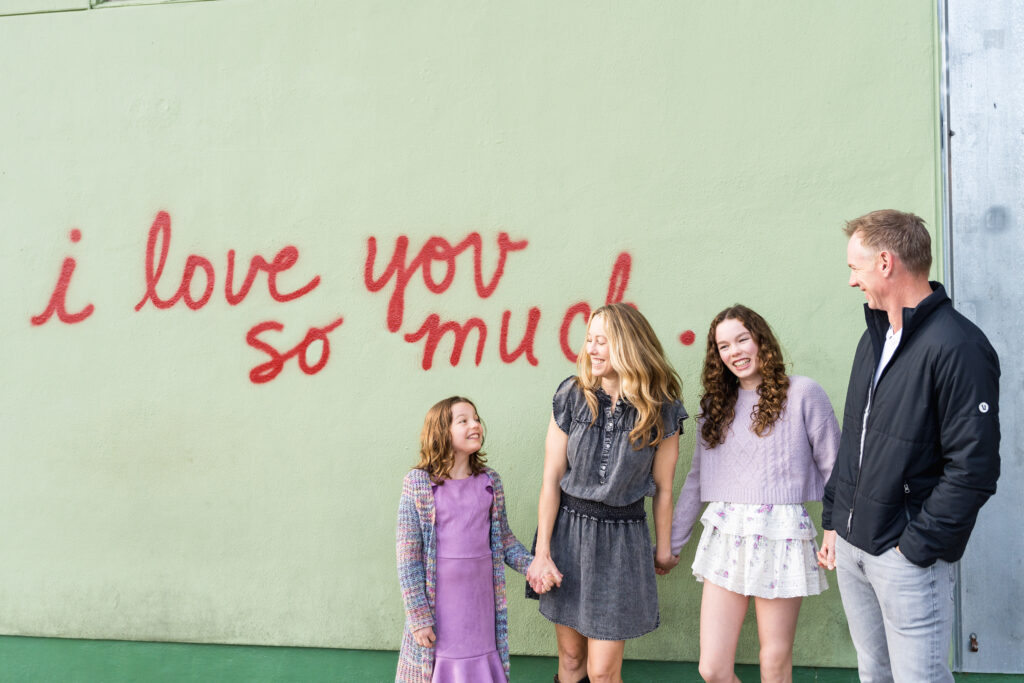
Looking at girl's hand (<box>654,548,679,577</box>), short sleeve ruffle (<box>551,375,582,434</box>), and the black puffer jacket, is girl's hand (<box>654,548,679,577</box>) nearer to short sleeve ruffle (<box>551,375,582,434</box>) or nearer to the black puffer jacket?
short sleeve ruffle (<box>551,375,582,434</box>)

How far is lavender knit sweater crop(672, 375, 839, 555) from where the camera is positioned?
281 cm

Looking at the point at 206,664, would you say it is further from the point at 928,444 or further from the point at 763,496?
the point at 928,444

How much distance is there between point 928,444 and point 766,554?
2.61ft

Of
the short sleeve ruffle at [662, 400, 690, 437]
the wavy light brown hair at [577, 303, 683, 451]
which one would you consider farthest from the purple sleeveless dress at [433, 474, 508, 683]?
the short sleeve ruffle at [662, 400, 690, 437]

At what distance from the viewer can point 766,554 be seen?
2.78 m

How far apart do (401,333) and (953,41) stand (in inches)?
108

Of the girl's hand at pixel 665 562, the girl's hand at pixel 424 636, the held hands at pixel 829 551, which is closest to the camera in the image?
the held hands at pixel 829 551

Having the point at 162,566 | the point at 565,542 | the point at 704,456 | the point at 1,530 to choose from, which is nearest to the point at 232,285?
the point at 162,566

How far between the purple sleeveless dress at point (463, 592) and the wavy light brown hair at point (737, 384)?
3.05 ft

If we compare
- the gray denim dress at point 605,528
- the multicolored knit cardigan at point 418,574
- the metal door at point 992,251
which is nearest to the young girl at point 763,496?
the gray denim dress at point 605,528

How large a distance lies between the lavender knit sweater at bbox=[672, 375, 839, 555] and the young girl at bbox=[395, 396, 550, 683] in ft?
2.98

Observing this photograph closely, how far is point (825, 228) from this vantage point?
133 inches

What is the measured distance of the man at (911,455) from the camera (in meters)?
2.12

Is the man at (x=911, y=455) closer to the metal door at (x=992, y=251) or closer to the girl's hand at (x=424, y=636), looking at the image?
the metal door at (x=992, y=251)
